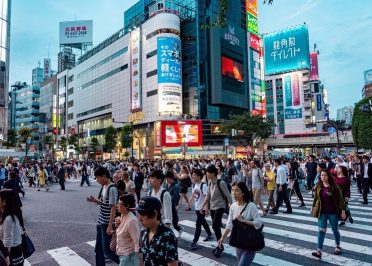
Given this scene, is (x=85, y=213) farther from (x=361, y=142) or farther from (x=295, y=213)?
(x=361, y=142)

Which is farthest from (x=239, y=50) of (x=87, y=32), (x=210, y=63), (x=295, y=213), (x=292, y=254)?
(x=292, y=254)

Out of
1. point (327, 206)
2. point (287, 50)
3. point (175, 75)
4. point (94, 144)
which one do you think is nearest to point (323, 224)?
point (327, 206)

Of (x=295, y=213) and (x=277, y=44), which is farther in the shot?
(x=277, y=44)

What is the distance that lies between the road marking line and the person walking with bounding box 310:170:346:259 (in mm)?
4412

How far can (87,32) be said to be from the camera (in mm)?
89875

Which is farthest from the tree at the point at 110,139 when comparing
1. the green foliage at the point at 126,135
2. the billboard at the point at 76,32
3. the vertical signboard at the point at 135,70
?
the billboard at the point at 76,32

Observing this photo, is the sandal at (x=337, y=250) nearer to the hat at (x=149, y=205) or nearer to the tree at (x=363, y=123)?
the hat at (x=149, y=205)

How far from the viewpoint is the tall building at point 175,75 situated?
2216 inches

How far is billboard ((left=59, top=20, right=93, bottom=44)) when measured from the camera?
89.2 meters

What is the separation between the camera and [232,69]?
218 ft

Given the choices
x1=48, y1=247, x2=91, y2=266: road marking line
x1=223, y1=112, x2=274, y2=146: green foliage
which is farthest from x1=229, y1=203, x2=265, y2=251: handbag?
x1=223, y1=112, x2=274, y2=146: green foliage

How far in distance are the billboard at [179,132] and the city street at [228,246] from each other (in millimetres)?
43310

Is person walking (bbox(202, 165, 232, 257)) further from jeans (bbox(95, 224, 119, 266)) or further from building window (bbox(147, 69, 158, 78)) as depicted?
building window (bbox(147, 69, 158, 78))

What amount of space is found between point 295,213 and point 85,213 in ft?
24.6
